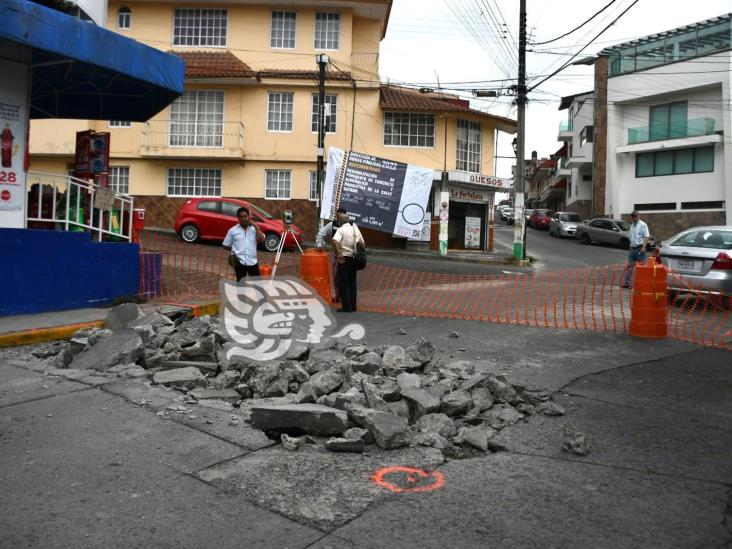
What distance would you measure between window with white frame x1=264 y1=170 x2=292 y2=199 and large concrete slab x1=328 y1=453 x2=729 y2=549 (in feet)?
78.9

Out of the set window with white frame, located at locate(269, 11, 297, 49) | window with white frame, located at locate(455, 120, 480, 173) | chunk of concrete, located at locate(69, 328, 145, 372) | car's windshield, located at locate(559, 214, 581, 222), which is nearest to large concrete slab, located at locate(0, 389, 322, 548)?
chunk of concrete, located at locate(69, 328, 145, 372)

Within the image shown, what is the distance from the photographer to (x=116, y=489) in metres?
3.39

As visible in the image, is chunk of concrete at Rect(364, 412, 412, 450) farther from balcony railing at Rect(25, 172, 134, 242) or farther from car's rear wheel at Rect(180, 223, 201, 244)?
car's rear wheel at Rect(180, 223, 201, 244)

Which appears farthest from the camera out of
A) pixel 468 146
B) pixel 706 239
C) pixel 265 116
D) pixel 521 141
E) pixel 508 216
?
pixel 508 216

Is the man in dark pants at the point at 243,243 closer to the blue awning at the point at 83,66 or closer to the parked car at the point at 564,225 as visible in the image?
the blue awning at the point at 83,66

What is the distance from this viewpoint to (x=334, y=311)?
10.1m

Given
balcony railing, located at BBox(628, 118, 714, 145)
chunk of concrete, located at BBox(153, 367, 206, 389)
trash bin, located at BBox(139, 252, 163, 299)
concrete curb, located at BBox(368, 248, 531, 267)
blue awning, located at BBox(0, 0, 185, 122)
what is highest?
balcony railing, located at BBox(628, 118, 714, 145)

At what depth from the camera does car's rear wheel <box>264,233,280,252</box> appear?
20.9 meters

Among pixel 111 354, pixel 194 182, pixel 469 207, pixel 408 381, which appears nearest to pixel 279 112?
pixel 194 182

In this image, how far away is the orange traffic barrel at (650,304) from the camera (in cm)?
823

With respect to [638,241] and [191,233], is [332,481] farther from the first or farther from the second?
[191,233]

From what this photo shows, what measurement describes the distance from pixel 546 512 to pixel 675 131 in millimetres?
36841

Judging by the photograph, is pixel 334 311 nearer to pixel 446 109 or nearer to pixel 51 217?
pixel 51 217

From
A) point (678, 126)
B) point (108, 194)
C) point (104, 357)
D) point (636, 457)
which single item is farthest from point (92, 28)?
point (678, 126)
